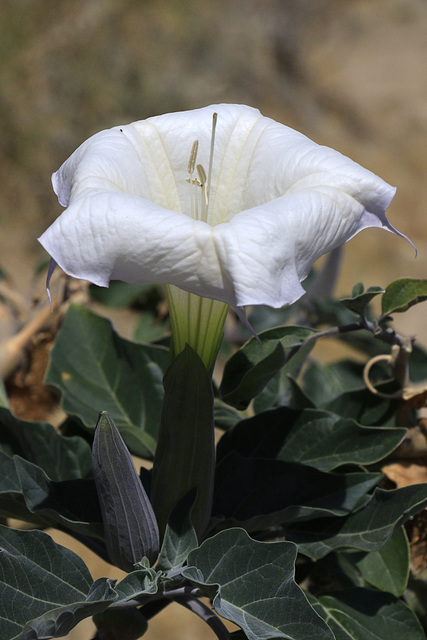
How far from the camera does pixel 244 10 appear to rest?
479 centimetres

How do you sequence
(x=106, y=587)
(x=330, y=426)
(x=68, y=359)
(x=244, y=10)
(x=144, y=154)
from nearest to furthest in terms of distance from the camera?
(x=106, y=587)
(x=144, y=154)
(x=330, y=426)
(x=68, y=359)
(x=244, y=10)

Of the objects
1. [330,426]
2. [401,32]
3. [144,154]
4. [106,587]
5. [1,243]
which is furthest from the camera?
[401,32]

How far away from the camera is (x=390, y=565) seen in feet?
2.85

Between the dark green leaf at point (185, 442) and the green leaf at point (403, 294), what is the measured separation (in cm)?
26

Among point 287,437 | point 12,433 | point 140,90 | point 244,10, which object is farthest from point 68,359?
point 244,10

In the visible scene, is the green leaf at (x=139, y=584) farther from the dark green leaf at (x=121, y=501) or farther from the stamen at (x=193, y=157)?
the stamen at (x=193, y=157)

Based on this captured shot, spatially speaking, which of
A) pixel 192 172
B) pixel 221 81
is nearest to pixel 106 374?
pixel 192 172

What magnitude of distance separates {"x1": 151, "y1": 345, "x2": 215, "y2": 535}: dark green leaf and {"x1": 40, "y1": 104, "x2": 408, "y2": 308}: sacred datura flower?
0.15 m

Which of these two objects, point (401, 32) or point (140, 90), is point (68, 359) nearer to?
point (140, 90)

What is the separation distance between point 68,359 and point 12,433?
0.17 m

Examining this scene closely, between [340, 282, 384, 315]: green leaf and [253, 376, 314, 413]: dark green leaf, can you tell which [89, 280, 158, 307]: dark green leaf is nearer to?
[253, 376, 314, 413]: dark green leaf

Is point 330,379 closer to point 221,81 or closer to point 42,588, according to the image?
point 42,588

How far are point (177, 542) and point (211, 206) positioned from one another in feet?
1.28

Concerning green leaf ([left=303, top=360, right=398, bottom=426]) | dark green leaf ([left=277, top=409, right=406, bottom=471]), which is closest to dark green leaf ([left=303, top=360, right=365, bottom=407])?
green leaf ([left=303, top=360, right=398, bottom=426])
